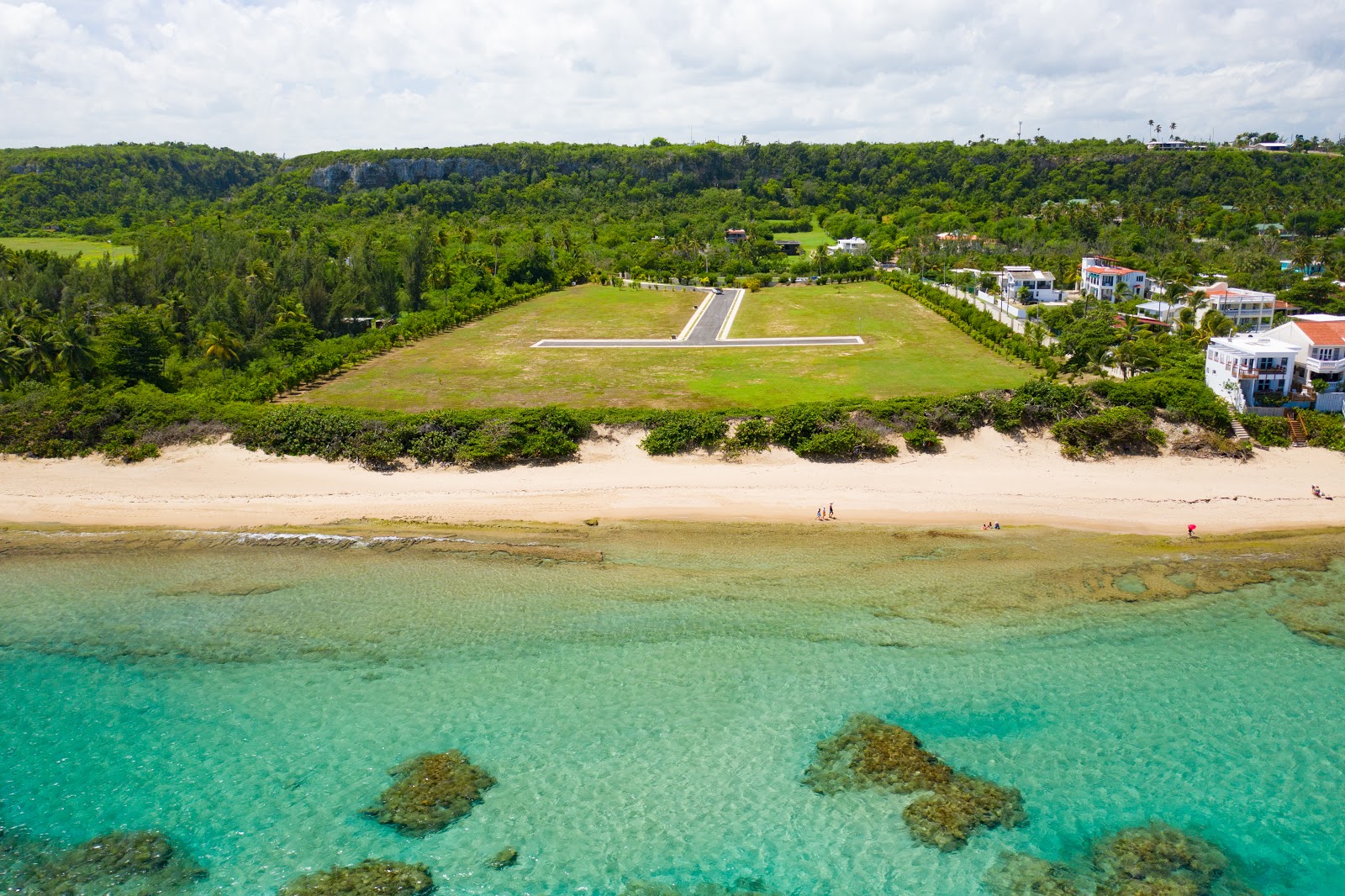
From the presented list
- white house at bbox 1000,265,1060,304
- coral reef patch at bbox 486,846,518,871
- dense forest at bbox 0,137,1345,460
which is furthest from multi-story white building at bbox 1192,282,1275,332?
coral reef patch at bbox 486,846,518,871

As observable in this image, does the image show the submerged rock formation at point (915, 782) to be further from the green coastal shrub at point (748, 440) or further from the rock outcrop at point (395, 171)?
the rock outcrop at point (395, 171)

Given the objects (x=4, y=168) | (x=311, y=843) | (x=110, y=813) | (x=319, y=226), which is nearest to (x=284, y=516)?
(x=110, y=813)

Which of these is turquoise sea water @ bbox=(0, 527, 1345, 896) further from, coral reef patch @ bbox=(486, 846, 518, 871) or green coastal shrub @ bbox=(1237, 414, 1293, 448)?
green coastal shrub @ bbox=(1237, 414, 1293, 448)

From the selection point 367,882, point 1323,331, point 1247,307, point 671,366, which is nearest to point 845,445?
point 671,366

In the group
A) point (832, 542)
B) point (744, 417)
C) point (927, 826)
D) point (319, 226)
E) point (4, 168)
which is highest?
point (4, 168)

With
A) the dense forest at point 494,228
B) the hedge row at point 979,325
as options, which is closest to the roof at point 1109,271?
the dense forest at point 494,228

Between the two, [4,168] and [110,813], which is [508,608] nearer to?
[110,813]
